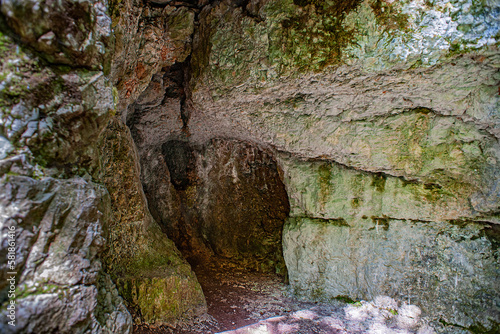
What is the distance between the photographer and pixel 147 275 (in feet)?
10.1

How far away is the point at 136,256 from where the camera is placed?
3.23 metres

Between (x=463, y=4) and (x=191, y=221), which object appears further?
(x=191, y=221)

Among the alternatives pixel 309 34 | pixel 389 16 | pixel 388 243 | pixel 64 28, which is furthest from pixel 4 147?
pixel 388 243

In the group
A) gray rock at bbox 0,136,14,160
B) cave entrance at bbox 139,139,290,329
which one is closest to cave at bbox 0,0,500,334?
gray rock at bbox 0,136,14,160

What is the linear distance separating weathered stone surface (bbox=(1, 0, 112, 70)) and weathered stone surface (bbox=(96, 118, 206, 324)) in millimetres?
1069

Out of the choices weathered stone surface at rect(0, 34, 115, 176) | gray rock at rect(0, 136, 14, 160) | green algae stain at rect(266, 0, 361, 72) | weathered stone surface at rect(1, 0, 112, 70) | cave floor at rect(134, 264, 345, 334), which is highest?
green algae stain at rect(266, 0, 361, 72)

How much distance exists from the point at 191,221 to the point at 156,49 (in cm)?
340

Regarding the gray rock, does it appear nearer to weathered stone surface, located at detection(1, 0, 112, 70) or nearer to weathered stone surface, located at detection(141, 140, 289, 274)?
weathered stone surface, located at detection(1, 0, 112, 70)

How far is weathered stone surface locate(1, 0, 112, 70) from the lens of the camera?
63.3 inches

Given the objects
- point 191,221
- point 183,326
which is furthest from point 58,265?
point 191,221

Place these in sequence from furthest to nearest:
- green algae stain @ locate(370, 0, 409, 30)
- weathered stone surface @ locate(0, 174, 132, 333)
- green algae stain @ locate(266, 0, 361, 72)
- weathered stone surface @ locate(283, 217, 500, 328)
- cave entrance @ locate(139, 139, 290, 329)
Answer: cave entrance @ locate(139, 139, 290, 329) → weathered stone surface @ locate(283, 217, 500, 328) → green algae stain @ locate(266, 0, 361, 72) → green algae stain @ locate(370, 0, 409, 30) → weathered stone surface @ locate(0, 174, 132, 333)

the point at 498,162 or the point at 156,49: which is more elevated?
the point at 156,49

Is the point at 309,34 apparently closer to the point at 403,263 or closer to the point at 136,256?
the point at 403,263

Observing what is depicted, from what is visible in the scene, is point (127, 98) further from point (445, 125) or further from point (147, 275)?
point (445, 125)
